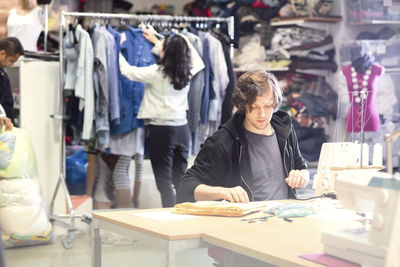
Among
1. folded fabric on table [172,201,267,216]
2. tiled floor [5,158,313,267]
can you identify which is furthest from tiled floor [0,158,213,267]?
folded fabric on table [172,201,267,216]

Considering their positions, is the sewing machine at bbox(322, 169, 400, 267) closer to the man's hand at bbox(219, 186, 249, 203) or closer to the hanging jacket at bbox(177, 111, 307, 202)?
the man's hand at bbox(219, 186, 249, 203)

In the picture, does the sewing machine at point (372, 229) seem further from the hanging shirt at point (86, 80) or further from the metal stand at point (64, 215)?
the hanging shirt at point (86, 80)

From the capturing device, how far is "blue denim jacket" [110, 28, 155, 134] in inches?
231

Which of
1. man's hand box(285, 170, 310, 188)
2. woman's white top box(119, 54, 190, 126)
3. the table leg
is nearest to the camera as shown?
the table leg

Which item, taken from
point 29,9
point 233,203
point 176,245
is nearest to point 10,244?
point 29,9

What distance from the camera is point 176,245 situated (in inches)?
95.9

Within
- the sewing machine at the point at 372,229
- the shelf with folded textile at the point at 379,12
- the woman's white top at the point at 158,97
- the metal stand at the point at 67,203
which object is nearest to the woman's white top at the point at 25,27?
the metal stand at the point at 67,203

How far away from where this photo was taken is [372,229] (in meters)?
2.03

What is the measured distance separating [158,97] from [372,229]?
3617mm

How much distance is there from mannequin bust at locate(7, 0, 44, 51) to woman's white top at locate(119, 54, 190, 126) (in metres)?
1.05

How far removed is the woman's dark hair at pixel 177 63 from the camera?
5.41m

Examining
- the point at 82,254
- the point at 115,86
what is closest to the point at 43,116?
the point at 115,86

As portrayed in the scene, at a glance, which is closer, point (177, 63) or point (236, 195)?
point (236, 195)

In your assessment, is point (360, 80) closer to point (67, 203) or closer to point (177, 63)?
point (177, 63)
